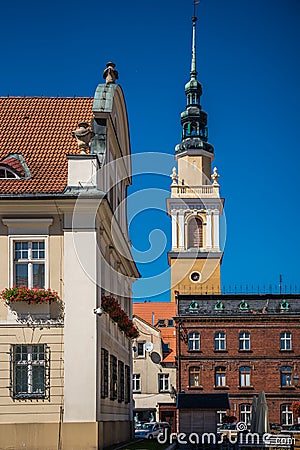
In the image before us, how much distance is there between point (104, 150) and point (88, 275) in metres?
4.62

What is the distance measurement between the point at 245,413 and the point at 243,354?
14.5 feet

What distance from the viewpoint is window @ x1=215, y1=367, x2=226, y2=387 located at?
71125 millimetres

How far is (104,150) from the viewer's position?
1171 inches

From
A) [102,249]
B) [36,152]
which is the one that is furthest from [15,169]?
[102,249]

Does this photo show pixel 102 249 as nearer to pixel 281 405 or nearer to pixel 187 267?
pixel 281 405

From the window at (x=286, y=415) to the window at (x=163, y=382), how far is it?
13.2 m

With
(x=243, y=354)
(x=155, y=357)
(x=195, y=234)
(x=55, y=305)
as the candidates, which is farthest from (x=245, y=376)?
(x=55, y=305)

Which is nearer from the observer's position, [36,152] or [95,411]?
[95,411]

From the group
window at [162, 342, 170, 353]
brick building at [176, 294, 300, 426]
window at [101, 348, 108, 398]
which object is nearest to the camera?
window at [101, 348, 108, 398]

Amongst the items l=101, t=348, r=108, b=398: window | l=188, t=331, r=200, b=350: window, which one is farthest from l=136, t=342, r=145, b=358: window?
l=101, t=348, r=108, b=398: window

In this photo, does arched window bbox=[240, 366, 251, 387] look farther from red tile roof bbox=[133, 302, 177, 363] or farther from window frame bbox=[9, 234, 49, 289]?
window frame bbox=[9, 234, 49, 289]

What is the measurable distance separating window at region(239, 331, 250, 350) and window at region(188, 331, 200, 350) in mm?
3228

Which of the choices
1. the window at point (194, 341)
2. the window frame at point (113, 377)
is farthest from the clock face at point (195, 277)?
the window frame at point (113, 377)

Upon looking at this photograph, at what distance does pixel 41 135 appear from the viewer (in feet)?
103
